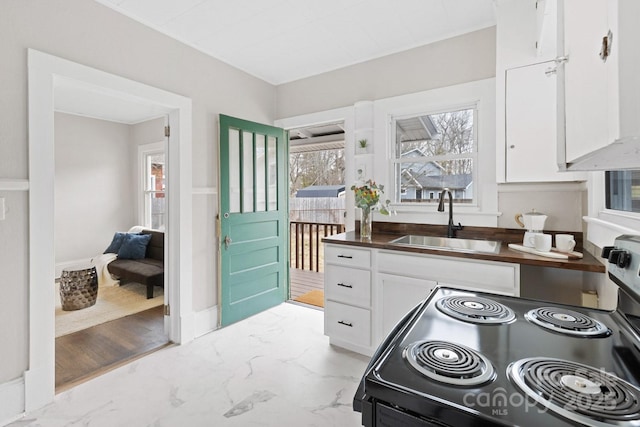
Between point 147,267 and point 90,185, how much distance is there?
2.10 metres

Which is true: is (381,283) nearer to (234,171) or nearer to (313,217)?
(234,171)

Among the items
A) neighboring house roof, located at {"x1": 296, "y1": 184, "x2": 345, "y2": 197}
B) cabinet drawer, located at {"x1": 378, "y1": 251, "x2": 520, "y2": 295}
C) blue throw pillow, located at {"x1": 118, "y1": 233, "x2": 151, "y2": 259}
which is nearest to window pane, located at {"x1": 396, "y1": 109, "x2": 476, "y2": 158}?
cabinet drawer, located at {"x1": 378, "y1": 251, "x2": 520, "y2": 295}

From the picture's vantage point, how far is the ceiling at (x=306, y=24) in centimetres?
222

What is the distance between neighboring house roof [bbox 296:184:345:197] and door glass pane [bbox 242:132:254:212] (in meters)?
2.94

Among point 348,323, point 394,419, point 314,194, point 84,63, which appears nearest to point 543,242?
point 348,323

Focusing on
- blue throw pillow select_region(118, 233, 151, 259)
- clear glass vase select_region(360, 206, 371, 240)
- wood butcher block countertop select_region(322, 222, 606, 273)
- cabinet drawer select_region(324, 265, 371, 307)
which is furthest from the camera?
blue throw pillow select_region(118, 233, 151, 259)

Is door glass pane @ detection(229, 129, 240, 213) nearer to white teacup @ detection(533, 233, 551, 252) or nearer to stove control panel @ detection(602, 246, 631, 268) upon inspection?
white teacup @ detection(533, 233, 551, 252)

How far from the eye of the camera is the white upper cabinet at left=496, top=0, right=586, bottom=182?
1.98m

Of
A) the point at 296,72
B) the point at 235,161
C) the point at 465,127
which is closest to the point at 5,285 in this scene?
the point at 235,161

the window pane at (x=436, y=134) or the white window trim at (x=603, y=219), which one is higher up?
the window pane at (x=436, y=134)

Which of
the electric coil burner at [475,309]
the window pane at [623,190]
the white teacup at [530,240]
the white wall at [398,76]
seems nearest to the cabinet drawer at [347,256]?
the white teacup at [530,240]

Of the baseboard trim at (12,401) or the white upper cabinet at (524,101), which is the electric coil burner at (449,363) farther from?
the baseboard trim at (12,401)

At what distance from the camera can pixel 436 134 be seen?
2.82m

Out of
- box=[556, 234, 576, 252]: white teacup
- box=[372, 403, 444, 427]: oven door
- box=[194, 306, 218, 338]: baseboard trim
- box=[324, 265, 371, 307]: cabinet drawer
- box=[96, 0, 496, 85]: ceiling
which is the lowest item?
box=[194, 306, 218, 338]: baseboard trim
